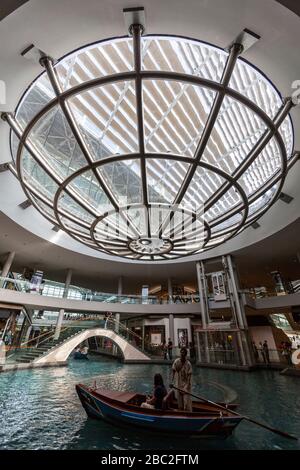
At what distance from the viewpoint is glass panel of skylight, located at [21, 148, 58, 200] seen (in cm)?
1182

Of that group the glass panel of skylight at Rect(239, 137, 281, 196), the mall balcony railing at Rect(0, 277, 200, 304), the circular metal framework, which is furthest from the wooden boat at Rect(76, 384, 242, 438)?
the mall balcony railing at Rect(0, 277, 200, 304)

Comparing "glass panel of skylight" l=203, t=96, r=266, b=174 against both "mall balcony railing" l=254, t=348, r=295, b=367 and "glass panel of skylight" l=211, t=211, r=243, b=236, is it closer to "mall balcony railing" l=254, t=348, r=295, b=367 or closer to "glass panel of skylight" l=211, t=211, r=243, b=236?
"glass panel of skylight" l=211, t=211, r=243, b=236

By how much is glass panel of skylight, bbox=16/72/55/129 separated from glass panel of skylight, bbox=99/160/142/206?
11.7 feet

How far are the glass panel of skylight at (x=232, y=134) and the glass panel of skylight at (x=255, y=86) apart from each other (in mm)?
561

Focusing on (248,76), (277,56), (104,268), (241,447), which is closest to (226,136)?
(248,76)

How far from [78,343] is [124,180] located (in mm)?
16616

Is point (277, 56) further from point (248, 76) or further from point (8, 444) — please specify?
point (8, 444)

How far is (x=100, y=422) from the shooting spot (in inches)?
279

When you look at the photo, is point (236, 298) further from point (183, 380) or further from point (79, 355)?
point (79, 355)

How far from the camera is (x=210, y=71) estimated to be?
803cm

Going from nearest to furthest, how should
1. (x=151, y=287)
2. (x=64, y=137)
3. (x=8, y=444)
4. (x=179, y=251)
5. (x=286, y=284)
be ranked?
(x=8, y=444) → (x=64, y=137) → (x=179, y=251) → (x=286, y=284) → (x=151, y=287)

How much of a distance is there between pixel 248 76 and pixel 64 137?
8048mm

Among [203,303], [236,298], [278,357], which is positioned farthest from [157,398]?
[278,357]

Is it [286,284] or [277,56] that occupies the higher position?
[277,56]
